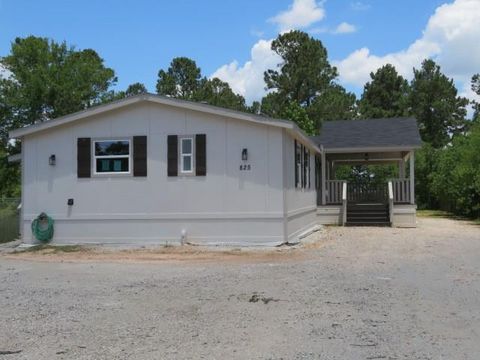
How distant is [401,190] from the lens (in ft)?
72.0

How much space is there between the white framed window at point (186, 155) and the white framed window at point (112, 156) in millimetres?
1374

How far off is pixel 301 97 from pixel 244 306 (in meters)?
35.8

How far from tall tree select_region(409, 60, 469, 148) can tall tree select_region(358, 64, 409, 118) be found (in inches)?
43.8

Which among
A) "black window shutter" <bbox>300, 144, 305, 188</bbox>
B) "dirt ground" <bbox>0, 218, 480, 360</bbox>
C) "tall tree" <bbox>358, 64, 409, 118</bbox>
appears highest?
"tall tree" <bbox>358, 64, 409, 118</bbox>

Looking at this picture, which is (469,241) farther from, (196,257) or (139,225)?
(139,225)

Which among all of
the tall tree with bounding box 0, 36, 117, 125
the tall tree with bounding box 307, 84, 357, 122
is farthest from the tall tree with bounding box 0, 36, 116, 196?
the tall tree with bounding box 307, 84, 357, 122

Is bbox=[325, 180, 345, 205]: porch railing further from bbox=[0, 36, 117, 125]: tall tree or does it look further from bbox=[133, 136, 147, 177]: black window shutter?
bbox=[0, 36, 117, 125]: tall tree

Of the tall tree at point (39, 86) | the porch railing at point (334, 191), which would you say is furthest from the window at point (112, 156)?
the tall tree at point (39, 86)

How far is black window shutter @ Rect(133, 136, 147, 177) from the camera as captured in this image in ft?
47.9

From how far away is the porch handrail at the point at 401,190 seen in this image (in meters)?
21.8

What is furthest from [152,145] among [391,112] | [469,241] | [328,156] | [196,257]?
[391,112]

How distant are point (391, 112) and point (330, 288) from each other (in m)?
42.8

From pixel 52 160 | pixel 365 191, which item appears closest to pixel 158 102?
pixel 52 160

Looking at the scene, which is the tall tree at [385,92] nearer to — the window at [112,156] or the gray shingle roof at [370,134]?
the gray shingle roof at [370,134]
